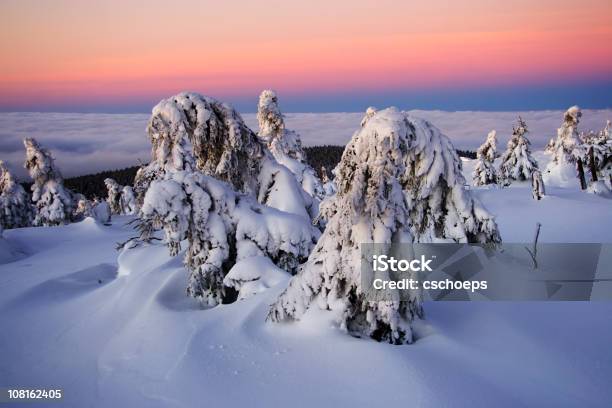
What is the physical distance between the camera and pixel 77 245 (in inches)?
837

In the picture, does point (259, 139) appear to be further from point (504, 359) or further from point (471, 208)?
point (504, 359)

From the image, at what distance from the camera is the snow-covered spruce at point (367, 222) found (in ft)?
18.9

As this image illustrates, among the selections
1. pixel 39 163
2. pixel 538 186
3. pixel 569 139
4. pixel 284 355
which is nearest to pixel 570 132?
pixel 569 139

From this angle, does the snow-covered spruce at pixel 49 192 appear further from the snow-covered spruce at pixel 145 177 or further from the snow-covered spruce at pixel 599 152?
the snow-covered spruce at pixel 599 152

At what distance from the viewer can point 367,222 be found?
609cm

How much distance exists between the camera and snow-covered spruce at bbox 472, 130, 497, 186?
45.2m

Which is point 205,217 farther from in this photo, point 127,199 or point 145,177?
point 127,199

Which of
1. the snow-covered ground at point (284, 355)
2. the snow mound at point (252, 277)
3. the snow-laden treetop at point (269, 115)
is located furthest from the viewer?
the snow-laden treetop at point (269, 115)

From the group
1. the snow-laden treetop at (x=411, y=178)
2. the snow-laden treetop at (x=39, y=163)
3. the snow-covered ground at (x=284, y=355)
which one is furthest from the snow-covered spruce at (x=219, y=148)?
the snow-laden treetop at (x=39, y=163)

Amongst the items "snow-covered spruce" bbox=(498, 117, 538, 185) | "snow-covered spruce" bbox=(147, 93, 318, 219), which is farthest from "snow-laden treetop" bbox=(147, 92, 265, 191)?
"snow-covered spruce" bbox=(498, 117, 538, 185)

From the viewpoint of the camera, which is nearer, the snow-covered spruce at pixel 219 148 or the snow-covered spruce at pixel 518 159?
the snow-covered spruce at pixel 219 148

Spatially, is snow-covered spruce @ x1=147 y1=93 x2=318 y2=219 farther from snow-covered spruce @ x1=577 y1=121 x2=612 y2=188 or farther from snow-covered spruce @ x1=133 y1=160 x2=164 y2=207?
snow-covered spruce @ x1=577 y1=121 x2=612 y2=188

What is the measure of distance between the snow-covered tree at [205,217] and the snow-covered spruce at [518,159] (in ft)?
116

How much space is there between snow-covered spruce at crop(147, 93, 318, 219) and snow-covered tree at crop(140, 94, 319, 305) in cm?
3
